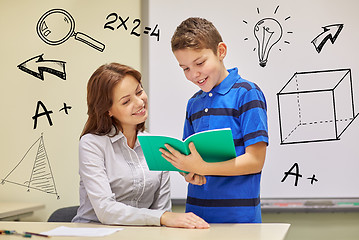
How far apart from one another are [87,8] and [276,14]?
44.2 inches

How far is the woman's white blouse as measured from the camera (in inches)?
69.6

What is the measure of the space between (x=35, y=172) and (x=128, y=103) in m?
1.16

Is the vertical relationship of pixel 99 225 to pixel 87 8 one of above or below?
below

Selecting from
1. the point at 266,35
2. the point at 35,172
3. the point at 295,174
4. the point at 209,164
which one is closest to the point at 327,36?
the point at 266,35

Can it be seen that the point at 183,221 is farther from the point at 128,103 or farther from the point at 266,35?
the point at 266,35

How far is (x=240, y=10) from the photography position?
8.98 ft

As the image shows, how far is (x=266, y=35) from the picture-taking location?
2.71 metres

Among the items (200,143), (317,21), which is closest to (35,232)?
(200,143)

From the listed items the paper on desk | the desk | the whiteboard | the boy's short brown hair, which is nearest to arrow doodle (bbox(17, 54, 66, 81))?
the whiteboard

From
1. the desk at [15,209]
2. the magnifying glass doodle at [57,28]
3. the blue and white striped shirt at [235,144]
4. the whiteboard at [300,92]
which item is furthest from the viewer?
the magnifying glass doodle at [57,28]

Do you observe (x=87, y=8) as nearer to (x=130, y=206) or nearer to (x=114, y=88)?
(x=114, y=88)

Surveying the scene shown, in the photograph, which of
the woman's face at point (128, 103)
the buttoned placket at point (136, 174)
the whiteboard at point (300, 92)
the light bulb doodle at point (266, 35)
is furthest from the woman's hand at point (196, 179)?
the light bulb doodle at point (266, 35)

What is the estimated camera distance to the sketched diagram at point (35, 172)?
113 inches

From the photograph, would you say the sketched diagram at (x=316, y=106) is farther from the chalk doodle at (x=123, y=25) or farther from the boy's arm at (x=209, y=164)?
the boy's arm at (x=209, y=164)
